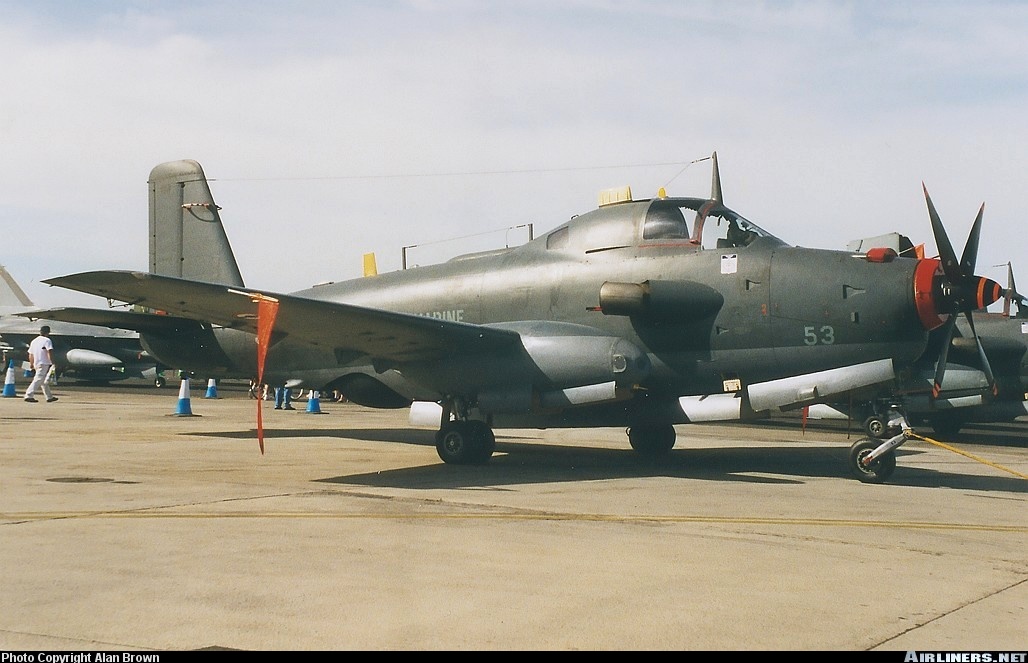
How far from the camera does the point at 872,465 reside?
11312 mm

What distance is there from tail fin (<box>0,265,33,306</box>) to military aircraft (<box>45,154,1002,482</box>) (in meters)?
42.1

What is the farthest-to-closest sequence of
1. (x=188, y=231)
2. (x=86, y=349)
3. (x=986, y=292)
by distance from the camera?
(x=86, y=349), (x=188, y=231), (x=986, y=292)

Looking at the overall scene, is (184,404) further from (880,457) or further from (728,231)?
(880,457)

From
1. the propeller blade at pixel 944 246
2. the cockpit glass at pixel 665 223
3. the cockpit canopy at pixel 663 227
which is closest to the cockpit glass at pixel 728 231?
the cockpit canopy at pixel 663 227

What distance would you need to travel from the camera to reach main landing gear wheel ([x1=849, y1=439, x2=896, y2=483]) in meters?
11.3

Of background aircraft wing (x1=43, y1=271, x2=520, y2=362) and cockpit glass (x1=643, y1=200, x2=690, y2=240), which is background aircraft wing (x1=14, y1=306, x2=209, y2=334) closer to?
background aircraft wing (x1=43, y1=271, x2=520, y2=362)

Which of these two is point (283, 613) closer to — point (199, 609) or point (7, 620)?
point (199, 609)

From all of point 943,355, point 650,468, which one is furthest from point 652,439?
point 943,355

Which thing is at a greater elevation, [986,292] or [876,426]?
[986,292]

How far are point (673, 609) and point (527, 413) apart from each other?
7.70 m

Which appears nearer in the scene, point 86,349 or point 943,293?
point 943,293

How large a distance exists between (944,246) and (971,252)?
0.30 metres

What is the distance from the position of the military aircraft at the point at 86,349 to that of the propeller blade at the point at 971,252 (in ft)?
120

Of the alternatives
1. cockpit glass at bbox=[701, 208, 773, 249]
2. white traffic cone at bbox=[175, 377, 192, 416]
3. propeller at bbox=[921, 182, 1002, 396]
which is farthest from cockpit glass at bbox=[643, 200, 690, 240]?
white traffic cone at bbox=[175, 377, 192, 416]
